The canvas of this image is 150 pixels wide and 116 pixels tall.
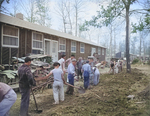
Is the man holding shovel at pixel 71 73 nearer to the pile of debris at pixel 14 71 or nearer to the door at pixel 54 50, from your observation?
the pile of debris at pixel 14 71

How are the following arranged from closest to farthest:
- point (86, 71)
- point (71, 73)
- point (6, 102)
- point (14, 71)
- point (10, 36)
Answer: point (6, 102)
point (71, 73)
point (14, 71)
point (86, 71)
point (10, 36)

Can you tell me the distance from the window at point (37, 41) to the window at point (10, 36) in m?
1.30

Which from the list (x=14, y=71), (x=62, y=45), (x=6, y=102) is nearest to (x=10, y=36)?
(x=14, y=71)

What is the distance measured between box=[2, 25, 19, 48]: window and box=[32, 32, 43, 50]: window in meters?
1.30

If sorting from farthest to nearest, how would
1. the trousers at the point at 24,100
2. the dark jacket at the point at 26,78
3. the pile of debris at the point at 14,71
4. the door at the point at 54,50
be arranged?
the door at the point at 54,50, the pile of debris at the point at 14,71, the trousers at the point at 24,100, the dark jacket at the point at 26,78

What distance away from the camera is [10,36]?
6.85m

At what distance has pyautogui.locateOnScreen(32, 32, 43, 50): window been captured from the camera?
8441 mm

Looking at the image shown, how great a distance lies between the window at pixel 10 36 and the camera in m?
6.55

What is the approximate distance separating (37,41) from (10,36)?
2.10 meters

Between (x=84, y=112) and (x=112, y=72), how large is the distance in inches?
287

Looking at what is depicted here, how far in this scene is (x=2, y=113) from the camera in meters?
2.40

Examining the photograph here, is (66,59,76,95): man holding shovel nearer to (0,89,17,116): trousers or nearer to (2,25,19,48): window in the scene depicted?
(0,89,17,116): trousers

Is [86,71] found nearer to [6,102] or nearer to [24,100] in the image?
[24,100]

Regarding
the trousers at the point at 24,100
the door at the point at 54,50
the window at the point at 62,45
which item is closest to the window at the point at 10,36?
the door at the point at 54,50
